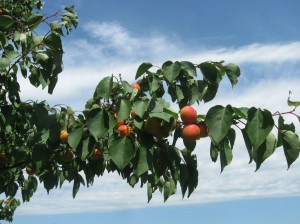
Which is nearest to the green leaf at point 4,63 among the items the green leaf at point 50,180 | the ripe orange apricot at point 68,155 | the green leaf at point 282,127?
the ripe orange apricot at point 68,155

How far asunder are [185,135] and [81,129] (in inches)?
26.0

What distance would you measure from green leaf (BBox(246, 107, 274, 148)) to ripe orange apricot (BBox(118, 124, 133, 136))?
678 mm

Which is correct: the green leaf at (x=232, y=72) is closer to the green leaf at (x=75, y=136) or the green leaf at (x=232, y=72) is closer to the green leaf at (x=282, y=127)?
the green leaf at (x=282, y=127)

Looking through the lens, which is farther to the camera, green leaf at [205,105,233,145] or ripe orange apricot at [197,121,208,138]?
ripe orange apricot at [197,121,208,138]

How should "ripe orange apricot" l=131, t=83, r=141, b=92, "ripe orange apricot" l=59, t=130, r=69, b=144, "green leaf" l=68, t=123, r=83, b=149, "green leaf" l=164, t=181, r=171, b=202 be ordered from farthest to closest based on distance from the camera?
"green leaf" l=164, t=181, r=171, b=202 < "ripe orange apricot" l=59, t=130, r=69, b=144 < "ripe orange apricot" l=131, t=83, r=141, b=92 < "green leaf" l=68, t=123, r=83, b=149

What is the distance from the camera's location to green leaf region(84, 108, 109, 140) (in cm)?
240

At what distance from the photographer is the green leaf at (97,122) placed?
94.7 inches

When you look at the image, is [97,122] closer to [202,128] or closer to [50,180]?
[202,128]

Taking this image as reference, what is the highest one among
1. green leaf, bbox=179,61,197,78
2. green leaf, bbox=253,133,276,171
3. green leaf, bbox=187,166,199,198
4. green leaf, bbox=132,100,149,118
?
green leaf, bbox=179,61,197,78

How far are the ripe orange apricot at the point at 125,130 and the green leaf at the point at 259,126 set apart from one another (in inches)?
26.7

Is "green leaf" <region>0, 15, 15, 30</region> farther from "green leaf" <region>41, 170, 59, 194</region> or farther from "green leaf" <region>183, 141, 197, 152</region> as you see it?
"green leaf" <region>183, 141, 197, 152</region>

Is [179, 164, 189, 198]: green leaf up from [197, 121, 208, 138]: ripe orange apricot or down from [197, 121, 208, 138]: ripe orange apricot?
down

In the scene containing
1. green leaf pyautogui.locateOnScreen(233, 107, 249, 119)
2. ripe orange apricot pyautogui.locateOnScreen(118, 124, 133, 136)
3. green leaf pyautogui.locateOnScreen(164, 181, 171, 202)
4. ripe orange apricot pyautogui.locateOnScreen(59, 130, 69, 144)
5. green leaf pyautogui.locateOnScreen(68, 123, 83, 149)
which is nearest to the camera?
green leaf pyautogui.locateOnScreen(233, 107, 249, 119)

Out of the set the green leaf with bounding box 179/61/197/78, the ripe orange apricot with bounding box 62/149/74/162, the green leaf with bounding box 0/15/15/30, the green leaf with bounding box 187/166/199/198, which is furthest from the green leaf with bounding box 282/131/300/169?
the green leaf with bounding box 0/15/15/30
